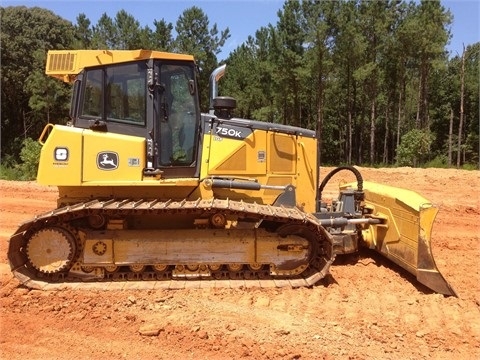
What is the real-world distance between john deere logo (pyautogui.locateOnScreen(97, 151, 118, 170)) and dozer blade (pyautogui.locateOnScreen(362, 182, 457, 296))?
395 centimetres

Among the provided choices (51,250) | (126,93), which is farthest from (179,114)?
(51,250)

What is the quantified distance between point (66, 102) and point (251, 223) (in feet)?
98.4

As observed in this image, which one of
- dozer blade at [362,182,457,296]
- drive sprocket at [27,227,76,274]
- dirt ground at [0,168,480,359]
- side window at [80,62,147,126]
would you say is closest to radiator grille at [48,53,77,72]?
side window at [80,62,147,126]

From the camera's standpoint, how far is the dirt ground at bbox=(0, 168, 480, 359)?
449 cm

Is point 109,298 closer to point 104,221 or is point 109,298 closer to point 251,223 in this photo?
point 104,221

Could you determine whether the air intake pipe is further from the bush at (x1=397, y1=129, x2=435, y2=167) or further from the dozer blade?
the bush at (x1=397, y1=129, x2=435, y2=167)

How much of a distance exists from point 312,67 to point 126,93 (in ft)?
87.9

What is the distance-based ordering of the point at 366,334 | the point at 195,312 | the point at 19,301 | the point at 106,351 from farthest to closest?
the point at 19,301 < the point at 195,312 < the point at 366,334 < the point at 106,351

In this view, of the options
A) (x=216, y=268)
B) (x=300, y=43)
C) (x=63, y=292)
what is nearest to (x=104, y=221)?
(x=63, y=292)

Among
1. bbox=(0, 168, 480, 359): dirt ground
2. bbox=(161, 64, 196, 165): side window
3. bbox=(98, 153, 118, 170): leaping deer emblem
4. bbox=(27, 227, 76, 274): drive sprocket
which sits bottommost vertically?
bbox=(0, 168, 480, 359): dirt ground

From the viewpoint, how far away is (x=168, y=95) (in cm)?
637

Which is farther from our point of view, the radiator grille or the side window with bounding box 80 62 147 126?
the radiator grille

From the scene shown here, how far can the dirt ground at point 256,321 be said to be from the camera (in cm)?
449

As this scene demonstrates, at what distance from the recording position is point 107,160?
6.21 meters
